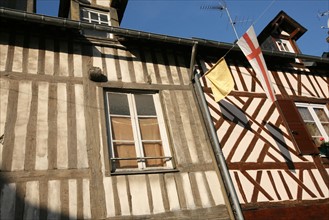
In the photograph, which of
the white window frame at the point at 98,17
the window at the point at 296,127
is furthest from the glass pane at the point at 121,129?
the window at the point at 296,127

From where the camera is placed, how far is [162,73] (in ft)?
17.9

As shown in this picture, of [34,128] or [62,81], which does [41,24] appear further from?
[34,128]

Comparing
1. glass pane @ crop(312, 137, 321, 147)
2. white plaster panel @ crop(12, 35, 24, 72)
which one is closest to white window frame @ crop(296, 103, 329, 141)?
glass pane @ crop(312, 137, 321, 147)

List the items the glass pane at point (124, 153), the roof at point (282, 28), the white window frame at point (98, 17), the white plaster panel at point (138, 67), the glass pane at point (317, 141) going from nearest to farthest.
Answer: the glass pane at point (124, 153)
the white plaster panel at point (138, 67)
the glass pane at point (317, 141)
the white window frame at point (98, 17)
the roof at point (282, 28)

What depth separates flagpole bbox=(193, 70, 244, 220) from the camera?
4182 mm

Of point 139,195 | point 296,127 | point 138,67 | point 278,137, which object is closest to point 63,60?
point 138,67

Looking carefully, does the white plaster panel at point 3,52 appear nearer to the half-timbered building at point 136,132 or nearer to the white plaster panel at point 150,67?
the half-timbered building at point 136,132

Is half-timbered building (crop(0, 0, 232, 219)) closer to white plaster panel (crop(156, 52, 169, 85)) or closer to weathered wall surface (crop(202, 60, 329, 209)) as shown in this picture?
white plaster panel (crop(156, 52, 169, 85))

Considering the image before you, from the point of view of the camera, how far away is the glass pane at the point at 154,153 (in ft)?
14.2

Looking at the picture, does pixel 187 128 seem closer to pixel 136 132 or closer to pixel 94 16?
pixel 136 132

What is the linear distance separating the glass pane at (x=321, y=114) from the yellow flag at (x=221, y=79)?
122 inches

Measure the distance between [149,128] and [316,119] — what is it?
4.13 meters

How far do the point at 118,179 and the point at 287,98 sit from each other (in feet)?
14.6

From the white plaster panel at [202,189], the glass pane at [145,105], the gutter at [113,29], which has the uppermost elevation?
the gutter at [113,29]
